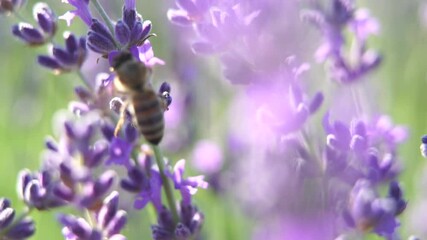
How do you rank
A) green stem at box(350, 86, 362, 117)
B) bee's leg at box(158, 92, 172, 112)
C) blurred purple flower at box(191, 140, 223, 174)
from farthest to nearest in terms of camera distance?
blurred purple flower at box(191, 140, 223, 174)
green stem at box(350, 86, 362, 117)
bee's leg at box(158, 92, 172, 112)

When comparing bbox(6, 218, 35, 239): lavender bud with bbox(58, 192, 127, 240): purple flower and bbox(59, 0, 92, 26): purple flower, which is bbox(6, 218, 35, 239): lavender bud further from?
bbox(59, 0, 92, 26): purple flower

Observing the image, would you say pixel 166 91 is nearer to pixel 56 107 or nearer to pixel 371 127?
pixel 371 127

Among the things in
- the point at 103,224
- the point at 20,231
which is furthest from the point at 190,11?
the point at 20,231

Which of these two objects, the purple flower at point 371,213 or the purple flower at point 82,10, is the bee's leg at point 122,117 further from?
the purple flower at point 371,213

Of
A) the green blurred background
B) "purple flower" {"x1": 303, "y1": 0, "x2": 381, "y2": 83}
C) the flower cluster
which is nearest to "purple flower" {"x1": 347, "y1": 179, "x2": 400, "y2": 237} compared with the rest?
the flower cluster

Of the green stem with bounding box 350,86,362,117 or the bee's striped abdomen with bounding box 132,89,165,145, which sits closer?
the bee's striped abdomen with bounding box 132,89,165,145

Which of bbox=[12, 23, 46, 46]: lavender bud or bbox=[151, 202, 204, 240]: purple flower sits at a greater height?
bbox=[12, 23, 46, 46]: lavender bud
